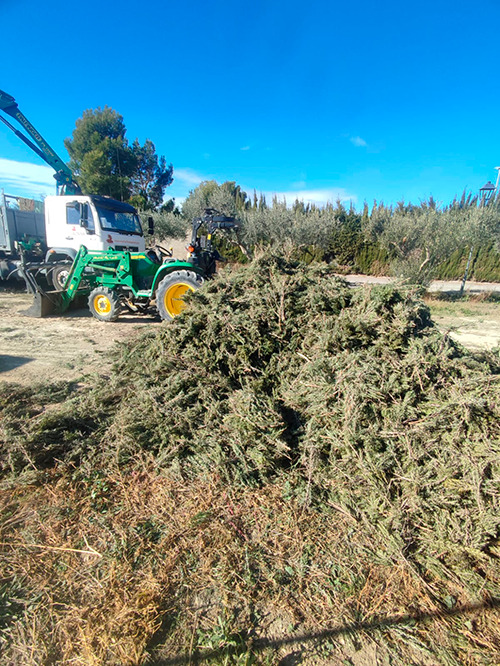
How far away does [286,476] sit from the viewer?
245 cm

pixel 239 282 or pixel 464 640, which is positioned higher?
pixel 239 282

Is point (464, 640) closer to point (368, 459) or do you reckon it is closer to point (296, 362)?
point (368, 459)

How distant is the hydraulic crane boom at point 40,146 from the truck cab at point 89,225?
3300 millimetres

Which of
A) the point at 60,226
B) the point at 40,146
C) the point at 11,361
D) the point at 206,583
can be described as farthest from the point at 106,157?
the point at 206,583

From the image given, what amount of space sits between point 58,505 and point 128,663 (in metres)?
1.19

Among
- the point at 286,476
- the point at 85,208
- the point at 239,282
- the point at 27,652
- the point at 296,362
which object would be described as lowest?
the point at 27,652

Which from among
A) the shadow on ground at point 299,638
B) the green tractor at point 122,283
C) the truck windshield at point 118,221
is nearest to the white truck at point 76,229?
the truck windshield at point 118,221

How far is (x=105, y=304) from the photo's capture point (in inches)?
→ 282

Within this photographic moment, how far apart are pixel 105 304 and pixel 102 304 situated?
0.28ft

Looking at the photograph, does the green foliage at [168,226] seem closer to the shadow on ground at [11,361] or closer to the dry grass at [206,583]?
the shadow on ground at [11,361]

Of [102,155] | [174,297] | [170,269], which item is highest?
[102,155]

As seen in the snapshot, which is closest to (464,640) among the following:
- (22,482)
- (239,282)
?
(22,482)

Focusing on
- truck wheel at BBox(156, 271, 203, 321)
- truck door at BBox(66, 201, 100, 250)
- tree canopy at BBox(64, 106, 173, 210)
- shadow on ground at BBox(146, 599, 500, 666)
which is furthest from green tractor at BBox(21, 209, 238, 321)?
tree canopy at BBox(64, 106, 173, 210)

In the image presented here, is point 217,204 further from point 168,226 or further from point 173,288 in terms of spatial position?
point 173,288
